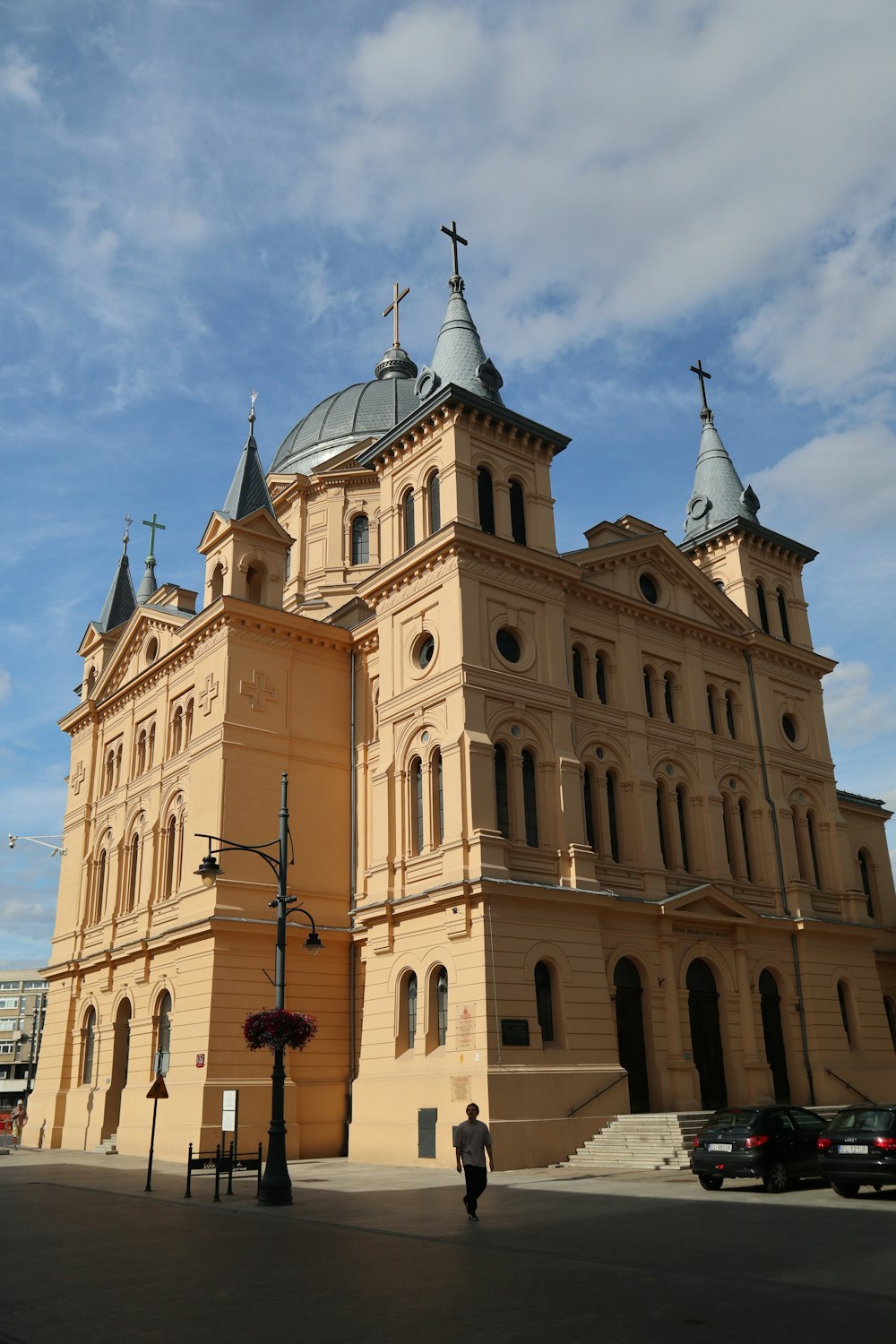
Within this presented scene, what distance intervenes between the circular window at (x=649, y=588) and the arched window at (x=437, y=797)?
10.5 meters

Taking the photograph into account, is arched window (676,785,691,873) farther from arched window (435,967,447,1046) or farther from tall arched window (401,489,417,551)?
tall arched window (401,489,417,551)

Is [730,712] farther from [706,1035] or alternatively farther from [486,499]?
[486,499]

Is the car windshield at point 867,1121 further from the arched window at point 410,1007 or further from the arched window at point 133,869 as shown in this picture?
the arched window at point 133,869

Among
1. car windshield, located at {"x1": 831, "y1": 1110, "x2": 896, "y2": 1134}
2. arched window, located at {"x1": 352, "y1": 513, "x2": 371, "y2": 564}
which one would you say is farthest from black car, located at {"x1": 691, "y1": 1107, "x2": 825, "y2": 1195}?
arched window, located at {"x1": 352, "y1": 513, "x2": 371, "y2": 564}

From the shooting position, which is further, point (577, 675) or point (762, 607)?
point (762, 607)

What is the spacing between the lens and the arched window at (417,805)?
29.7 m

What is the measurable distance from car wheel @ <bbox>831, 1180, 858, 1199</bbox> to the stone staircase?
6.03 meters

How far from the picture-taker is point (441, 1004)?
90.8 feet

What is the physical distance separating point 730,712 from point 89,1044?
25.0 metres

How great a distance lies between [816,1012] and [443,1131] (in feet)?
47.3

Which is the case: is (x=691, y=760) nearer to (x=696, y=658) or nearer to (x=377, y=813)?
(x=696, y=658)

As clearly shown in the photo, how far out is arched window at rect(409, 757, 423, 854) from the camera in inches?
1169

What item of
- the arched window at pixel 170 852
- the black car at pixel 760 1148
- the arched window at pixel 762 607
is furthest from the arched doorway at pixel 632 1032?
the arched window at pixel 762 607

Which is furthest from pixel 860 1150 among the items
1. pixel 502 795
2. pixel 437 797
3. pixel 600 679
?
pixel 600 679
